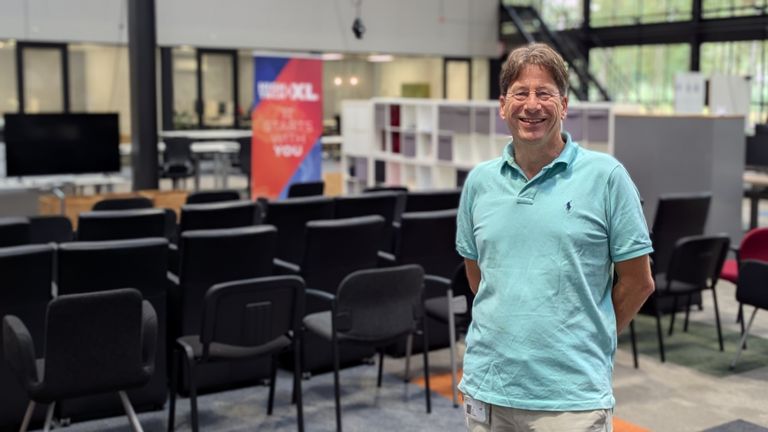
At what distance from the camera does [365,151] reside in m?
11.6

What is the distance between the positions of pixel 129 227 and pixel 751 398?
153 inches

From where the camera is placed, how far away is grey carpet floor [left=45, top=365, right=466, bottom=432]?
4.61 m

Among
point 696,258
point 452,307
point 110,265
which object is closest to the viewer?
point 110,265

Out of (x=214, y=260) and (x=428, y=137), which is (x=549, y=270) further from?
(x=428, y=137)

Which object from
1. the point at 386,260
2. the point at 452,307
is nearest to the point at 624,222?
the point at 452,307

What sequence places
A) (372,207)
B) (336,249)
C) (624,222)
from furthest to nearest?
(372,207), (336,249), (624,222)

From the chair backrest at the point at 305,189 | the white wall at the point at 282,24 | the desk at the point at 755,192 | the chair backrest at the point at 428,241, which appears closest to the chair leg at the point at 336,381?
the chair backrest at the point at 428,241

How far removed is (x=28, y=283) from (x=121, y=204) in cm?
266

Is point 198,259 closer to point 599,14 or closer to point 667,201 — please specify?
point 667,201

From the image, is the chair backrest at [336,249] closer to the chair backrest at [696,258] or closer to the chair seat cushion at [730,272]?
the chair backrest at [696,258]

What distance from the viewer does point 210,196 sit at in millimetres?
7145

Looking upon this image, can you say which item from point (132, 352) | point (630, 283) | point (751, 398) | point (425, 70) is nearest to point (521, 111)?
point (630, 283)

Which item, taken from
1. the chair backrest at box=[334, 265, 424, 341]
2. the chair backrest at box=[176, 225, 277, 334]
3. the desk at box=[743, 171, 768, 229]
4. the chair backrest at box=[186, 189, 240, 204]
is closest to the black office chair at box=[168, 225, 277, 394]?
the chair backrest at box=[176, 225, 277, 334]

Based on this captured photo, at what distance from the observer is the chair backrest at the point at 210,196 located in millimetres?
7070
